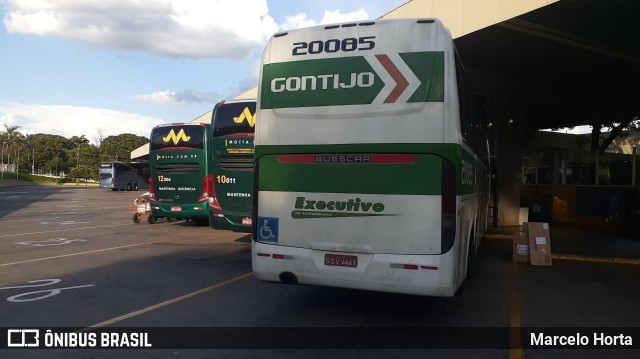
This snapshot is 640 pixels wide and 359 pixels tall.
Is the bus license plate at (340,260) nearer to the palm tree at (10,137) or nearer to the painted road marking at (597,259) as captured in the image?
the painted road marking at (597,259)

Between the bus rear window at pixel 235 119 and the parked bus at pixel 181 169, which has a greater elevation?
the bus rear window at pixel 235 119

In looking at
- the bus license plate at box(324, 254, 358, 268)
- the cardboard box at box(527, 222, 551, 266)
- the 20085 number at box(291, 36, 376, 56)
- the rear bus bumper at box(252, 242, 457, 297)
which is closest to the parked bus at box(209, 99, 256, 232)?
the rear bus bumper at box(252, 242, 457, 297)

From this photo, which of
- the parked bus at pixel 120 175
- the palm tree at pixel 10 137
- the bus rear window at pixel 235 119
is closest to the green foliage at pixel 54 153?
the palm tree at pixel 10 137

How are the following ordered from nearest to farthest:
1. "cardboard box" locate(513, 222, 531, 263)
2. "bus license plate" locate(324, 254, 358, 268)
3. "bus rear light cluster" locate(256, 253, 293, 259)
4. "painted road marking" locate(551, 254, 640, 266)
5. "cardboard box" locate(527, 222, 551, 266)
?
"bus license plate" locate(324, 254, 358, 268) < "bus rear light cluster" locate(256, 253, 293, 259) < "cardboard box" locate(527, 222, 551, 266) < "cardboard box" locate(513, 222, 531, 263) < "painted road marking" locate(551, 254, 640, 266)

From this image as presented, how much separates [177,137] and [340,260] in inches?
433

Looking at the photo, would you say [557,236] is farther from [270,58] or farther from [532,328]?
[270,58]

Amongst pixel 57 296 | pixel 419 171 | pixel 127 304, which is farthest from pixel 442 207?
pixel 57 296

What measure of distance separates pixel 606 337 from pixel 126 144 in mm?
120838

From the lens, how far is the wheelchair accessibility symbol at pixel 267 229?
6273 millimetres

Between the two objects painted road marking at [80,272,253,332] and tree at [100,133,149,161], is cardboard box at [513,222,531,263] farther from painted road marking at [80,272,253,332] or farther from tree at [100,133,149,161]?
tree at [100,133,149,161]

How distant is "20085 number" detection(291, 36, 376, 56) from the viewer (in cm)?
591

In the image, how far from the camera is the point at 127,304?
6.97 metres

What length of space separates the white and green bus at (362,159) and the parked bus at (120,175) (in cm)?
5679

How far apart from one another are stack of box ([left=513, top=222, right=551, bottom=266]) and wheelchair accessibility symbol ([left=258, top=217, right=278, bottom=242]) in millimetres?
7061
